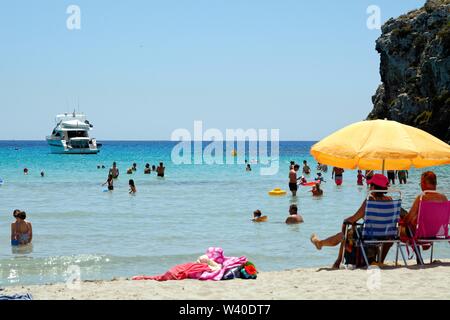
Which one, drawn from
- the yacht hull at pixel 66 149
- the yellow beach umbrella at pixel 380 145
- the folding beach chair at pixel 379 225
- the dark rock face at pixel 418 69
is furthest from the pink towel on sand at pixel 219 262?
the yacht hull at pixel 66 149

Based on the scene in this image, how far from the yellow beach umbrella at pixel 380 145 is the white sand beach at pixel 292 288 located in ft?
5.35

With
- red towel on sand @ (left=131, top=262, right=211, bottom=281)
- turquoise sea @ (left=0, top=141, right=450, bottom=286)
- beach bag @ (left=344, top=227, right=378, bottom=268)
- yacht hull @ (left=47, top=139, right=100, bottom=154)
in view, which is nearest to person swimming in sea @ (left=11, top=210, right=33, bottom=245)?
turquoise sea @ (left=0, top=141, right=450, bottom=286)

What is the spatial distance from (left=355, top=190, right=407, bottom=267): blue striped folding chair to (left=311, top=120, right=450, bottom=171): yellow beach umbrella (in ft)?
2.20

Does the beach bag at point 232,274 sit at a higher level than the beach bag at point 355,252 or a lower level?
lower

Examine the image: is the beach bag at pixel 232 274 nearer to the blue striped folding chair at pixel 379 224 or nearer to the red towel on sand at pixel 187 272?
the red towel on sand at pixel 187 272

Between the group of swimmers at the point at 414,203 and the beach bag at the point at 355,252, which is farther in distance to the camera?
the beach bag at the point at 355,252

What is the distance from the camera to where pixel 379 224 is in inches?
367

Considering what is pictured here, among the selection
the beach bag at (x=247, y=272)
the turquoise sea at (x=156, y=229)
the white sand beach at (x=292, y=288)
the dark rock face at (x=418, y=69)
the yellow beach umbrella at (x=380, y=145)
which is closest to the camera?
the white sand beach at (x=292, y=288)

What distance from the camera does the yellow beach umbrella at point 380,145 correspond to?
9.62 metres

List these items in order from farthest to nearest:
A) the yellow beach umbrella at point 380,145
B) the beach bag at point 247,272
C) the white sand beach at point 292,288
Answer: the yellow beach umbrella at point 380,145, the beach bag at point 247,272, the white sand beach at point 292,288

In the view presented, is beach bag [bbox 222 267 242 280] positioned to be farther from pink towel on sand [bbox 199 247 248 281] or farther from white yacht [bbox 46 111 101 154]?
white yacht [bbox 46 111 101 154]

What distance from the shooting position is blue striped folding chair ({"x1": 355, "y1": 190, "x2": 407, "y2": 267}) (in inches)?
364
